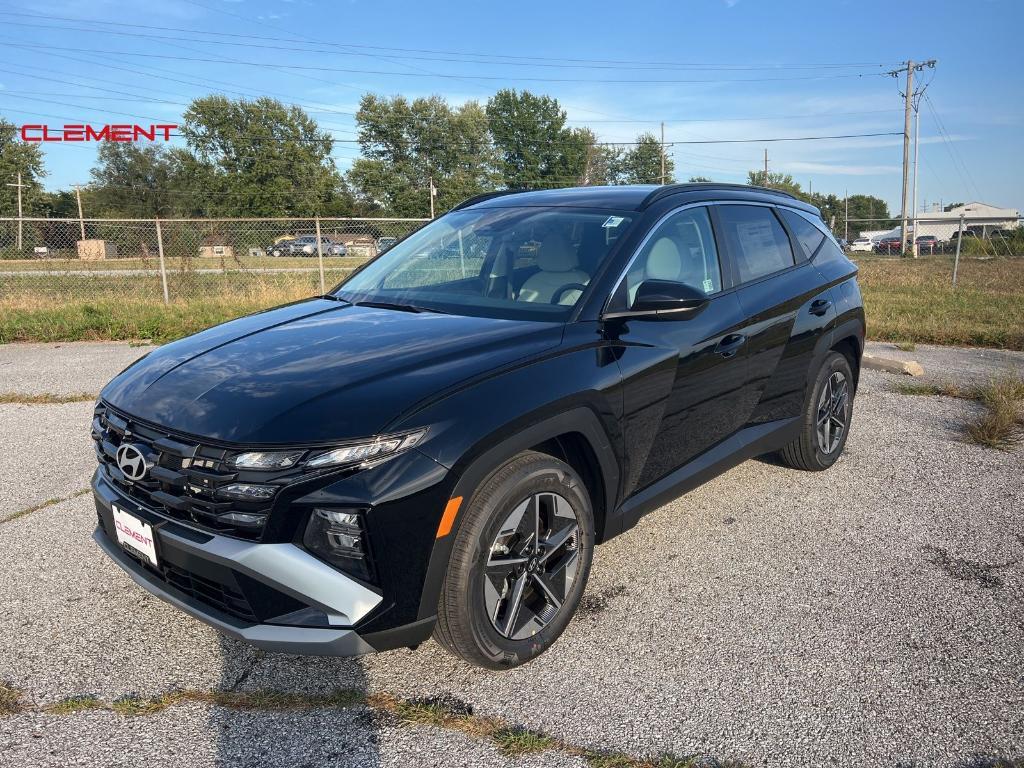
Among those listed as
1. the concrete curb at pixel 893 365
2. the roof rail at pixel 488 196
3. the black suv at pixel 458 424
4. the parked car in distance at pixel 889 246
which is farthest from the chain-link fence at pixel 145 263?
the parked car in distance at pixel 889 246

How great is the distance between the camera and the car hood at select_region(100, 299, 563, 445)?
2416 millimetres

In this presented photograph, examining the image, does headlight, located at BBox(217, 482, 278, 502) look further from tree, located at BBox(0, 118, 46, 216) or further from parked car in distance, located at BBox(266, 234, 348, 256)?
tree, located at BBox(0, 118, 46, 216)

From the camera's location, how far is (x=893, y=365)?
7.95 meters

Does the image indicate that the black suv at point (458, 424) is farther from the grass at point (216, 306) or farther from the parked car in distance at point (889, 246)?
the parked car in distance at point (889, 246)

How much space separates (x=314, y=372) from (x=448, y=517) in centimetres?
72

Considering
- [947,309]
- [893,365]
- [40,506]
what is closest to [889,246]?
[947,309]

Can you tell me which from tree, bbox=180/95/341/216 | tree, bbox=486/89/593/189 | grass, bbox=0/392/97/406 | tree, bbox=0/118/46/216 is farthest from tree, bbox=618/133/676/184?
grass, bbox=0/392/97/406

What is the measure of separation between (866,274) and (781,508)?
67.5 ft

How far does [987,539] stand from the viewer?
3955 millimetres

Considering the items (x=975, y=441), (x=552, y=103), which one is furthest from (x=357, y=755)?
(x=552, y=103)

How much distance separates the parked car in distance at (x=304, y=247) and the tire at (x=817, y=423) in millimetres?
11769

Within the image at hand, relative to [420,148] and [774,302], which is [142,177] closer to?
[420,148]

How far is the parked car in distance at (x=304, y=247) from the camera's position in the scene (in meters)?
15.4

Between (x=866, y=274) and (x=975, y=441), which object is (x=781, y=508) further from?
(x=866, y=274)
